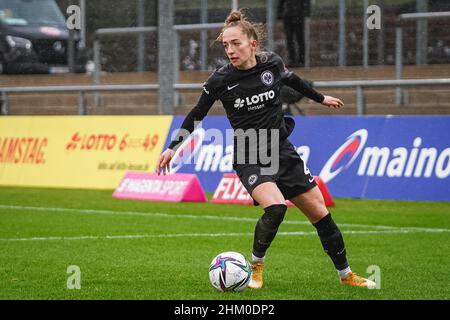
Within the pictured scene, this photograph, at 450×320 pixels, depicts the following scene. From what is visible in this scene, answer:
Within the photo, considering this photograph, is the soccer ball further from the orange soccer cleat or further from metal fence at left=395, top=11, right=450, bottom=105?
metal fence at left=395, top=11, right=450, bottom=105

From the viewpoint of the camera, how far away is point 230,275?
361 inches

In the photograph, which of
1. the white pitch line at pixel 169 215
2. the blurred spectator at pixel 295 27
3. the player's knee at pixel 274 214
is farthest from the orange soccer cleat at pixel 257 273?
the blurred spectator at pixel 295 27

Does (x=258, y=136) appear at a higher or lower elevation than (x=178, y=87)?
higher

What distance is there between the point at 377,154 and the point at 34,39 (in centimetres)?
1110

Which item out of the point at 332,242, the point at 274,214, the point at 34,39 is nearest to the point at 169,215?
the point at 332,242

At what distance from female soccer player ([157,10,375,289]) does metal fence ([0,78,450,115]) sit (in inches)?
401

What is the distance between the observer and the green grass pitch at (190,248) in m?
9.35

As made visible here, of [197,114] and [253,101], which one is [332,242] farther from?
[197,114]

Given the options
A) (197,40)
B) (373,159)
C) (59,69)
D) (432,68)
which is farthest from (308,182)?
(59,69)

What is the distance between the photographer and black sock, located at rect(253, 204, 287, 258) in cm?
931

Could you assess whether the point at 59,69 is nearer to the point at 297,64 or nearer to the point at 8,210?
the point at 297,64

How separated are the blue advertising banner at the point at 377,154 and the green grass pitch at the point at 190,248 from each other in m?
0.31
